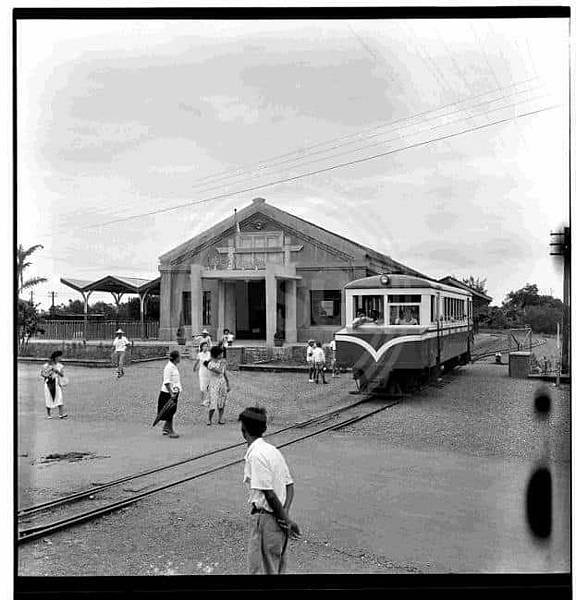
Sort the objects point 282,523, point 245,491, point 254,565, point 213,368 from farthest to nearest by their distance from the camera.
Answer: point 213,368, point 245,491, point 254,565, point 282,523

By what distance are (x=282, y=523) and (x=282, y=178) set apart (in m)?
1.54

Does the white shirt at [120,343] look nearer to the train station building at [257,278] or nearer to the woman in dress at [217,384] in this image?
the train station building at [257,278]

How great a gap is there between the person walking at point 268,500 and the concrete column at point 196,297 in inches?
27.2

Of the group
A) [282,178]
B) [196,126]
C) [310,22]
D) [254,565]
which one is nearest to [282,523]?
[254,565]

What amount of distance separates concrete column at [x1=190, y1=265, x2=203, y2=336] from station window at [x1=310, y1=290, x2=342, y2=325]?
0.53 meters

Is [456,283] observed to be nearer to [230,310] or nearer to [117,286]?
[230,310]

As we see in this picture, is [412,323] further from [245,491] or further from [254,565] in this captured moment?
[254,565]

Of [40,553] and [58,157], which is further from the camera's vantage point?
[58,157]

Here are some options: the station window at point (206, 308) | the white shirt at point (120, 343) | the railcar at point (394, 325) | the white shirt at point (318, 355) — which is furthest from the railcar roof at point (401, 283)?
the white shirt at point (120, 343)

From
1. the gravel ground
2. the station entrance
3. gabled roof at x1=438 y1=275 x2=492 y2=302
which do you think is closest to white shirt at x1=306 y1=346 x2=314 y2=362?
the gravel ground

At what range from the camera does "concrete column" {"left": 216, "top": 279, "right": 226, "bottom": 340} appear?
3.23 m

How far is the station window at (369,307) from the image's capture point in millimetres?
3188

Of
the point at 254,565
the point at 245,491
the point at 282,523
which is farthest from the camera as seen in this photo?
the point at 245,491

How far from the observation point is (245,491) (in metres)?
3.05
